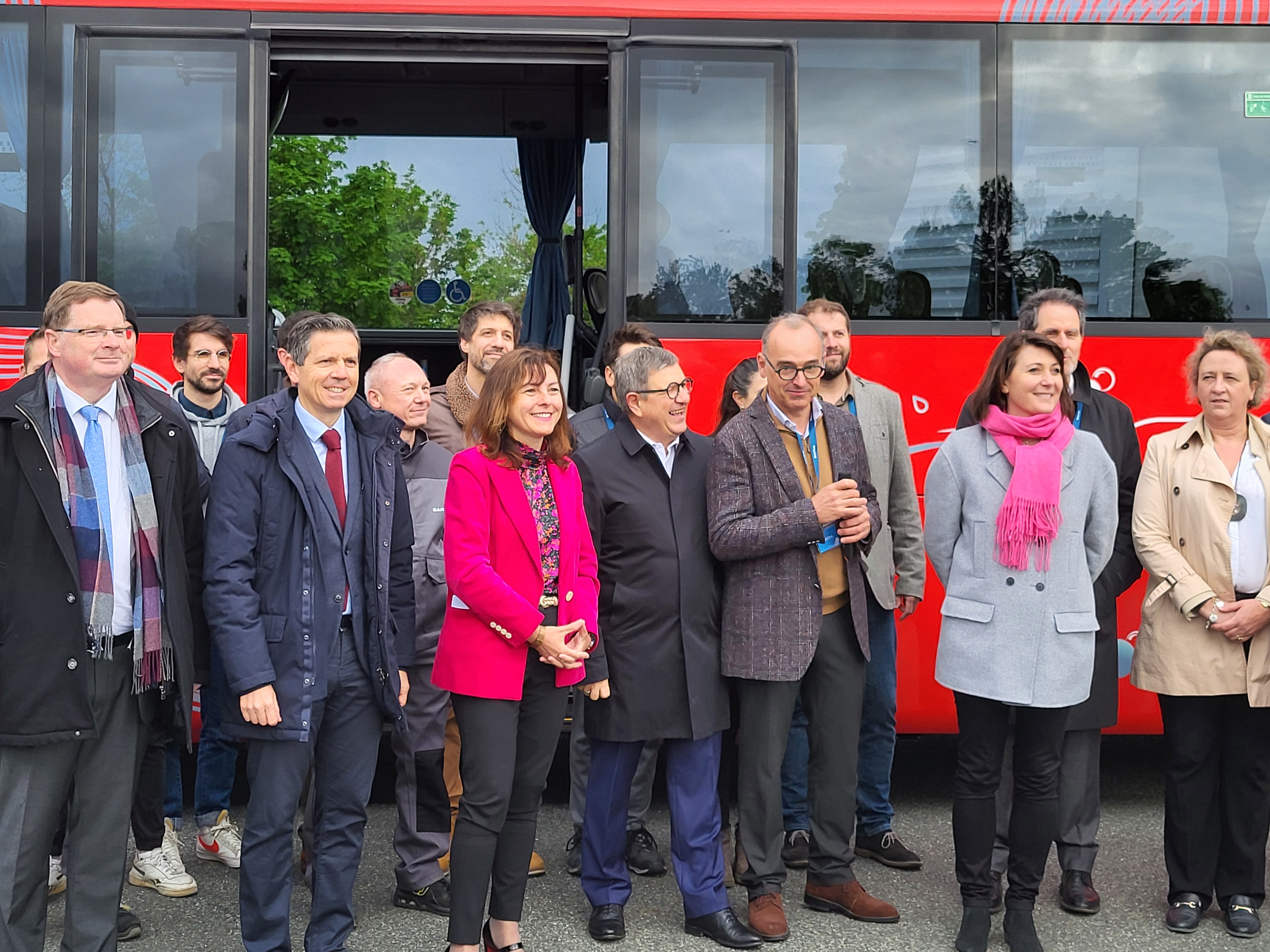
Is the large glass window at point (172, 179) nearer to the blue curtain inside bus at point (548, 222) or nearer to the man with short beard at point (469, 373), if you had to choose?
the man with short beard at point (469, 373)

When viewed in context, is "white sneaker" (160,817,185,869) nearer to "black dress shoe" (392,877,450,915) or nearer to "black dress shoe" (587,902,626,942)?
"black dress shoe" (392,877,450,915)

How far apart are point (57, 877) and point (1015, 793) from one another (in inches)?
135

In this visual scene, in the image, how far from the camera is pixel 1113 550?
429 cm

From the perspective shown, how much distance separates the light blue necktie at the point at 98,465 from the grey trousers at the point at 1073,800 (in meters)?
2.98

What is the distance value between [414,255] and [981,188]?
155 inches

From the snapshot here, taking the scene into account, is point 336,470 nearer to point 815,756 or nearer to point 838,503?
point 838,503

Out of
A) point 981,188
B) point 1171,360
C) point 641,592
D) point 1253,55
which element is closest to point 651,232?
point 981,188

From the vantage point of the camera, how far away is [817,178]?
5.22m

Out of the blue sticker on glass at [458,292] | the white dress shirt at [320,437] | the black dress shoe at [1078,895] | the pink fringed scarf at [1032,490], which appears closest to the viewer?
the white dress shirt at [320,437]

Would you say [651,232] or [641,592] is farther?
[651,232]

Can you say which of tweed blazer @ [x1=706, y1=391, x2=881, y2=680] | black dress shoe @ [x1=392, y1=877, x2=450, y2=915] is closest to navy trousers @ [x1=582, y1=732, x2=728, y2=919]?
tweed blazer @ [x1=706, y1=391, x2=881, y2=680]

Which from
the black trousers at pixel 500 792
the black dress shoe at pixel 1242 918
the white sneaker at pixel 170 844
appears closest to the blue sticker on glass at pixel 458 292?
the white sneaker at pixel 170 844

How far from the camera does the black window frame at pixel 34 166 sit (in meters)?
4.95

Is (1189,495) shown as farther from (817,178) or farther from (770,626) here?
(817,178)
